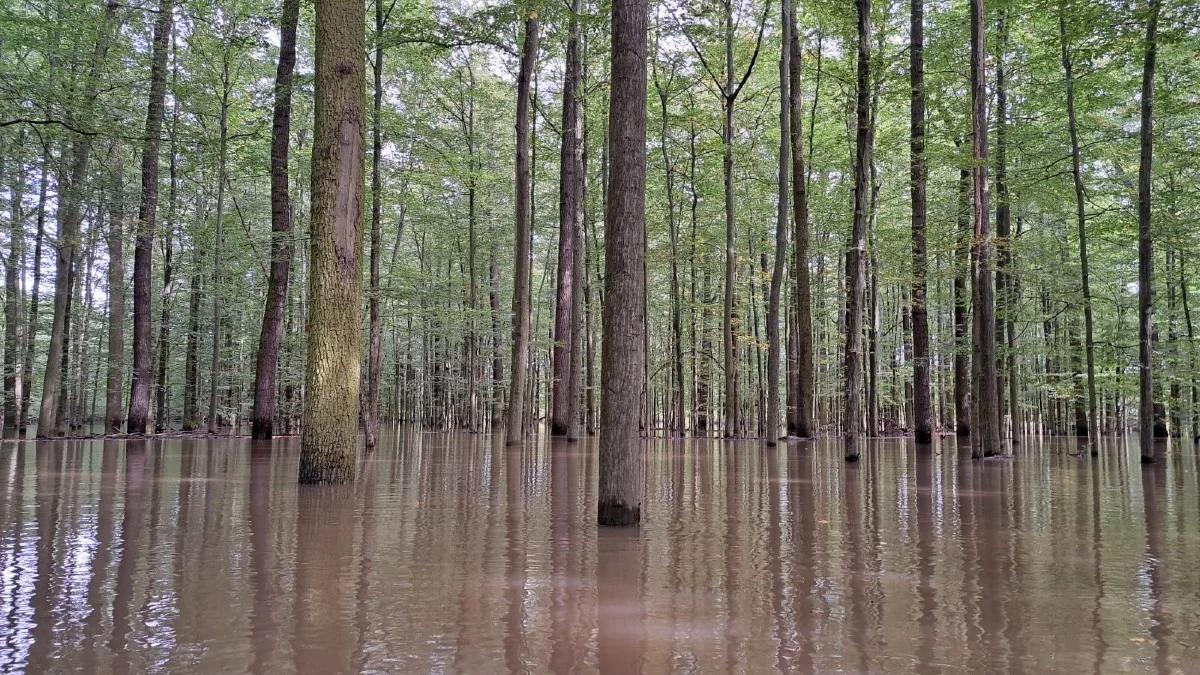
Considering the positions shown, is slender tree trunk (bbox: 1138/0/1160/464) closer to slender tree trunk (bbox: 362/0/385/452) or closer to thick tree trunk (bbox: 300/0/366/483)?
thick tree trunk (bbox: 300/0/366/483)

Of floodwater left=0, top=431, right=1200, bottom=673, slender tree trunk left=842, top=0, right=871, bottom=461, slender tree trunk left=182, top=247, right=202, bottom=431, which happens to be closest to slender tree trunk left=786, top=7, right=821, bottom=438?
slender tree trunk left=842, top=0, right=871, bottom=461

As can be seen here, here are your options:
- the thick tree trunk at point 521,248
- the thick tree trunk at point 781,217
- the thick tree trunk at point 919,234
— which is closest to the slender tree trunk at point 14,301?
the thick tree trunk at point 521,248

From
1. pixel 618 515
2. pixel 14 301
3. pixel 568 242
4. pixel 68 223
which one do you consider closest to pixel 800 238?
pixel 568 242

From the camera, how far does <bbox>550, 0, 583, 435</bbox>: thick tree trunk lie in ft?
55.9

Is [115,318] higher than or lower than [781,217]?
lower

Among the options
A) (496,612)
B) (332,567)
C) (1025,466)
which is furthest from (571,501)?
(1025,466)

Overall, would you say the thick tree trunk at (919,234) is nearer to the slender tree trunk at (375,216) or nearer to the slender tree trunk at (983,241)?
the slender tree trunk at (983,241)

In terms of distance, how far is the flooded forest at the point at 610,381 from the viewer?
3037 millimetres

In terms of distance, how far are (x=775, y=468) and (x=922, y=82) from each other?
9.56 m

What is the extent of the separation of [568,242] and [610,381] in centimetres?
1293

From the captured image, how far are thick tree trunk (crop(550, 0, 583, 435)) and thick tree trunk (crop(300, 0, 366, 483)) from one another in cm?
878

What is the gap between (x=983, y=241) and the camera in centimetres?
1077

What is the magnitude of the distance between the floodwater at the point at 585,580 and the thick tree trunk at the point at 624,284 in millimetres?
414

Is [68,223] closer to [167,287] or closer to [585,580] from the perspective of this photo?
[167,287]
